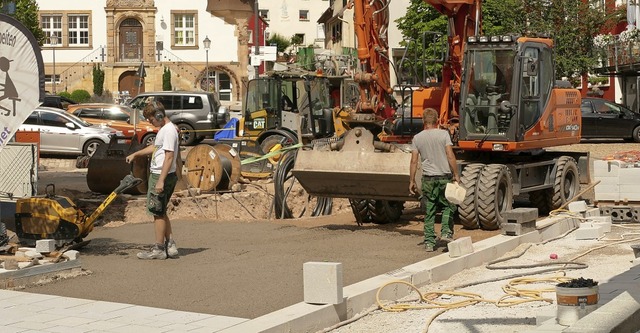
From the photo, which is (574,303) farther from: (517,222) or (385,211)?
(385,211)

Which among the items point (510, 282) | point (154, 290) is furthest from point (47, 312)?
point (510, 282)

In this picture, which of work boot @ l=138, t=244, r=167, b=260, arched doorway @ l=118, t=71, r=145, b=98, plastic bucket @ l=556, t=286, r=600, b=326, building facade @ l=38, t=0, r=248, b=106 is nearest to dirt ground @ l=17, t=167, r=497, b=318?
work boot @ l=138, t=244, r=167, b=260

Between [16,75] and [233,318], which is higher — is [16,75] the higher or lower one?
the higher one

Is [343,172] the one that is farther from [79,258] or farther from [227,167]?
[227,167]

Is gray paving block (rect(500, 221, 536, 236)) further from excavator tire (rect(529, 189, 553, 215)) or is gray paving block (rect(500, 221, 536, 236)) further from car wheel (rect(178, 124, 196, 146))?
car wheel (rect(178, 124, 196, 146))

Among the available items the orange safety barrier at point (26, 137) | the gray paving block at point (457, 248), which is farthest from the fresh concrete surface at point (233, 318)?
the orange safety barrier at point (26, 137)

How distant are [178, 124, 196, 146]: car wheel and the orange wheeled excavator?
22420 millimetres

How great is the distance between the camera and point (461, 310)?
11062mm

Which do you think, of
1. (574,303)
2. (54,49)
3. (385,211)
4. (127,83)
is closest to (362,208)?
(385,211)

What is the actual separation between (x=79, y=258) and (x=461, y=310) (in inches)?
197

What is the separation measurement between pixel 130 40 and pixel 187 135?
29084mm

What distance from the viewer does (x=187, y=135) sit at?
43500 mm

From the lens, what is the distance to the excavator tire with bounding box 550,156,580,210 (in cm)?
2000

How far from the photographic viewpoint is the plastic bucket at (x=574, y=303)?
8867mm
